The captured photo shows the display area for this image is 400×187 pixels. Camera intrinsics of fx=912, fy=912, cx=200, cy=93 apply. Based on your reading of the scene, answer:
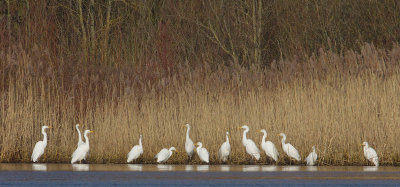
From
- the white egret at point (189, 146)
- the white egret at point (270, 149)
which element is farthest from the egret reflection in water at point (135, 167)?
the white egret at point (270, 149)

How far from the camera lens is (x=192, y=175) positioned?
445 inches

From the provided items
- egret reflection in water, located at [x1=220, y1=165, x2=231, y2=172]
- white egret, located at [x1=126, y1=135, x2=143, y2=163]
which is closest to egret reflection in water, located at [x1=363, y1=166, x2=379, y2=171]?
egret reflection in water, located at [x1=220, y1=165, x2=231, y2=172]

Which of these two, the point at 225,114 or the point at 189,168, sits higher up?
the point at 225,114

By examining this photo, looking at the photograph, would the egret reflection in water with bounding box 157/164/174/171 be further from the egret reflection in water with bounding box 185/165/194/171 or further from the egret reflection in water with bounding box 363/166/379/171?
the egret reflection in water with bounding box 363/166/379/171

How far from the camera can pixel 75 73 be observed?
1647cm

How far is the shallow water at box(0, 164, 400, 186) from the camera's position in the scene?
10.2 metres

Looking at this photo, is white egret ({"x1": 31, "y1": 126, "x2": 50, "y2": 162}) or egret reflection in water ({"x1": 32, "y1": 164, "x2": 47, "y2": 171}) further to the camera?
white egret ({"x1": 31, "y1": 126, "x2": 50, "y2": 162})

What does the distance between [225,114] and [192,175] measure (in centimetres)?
349

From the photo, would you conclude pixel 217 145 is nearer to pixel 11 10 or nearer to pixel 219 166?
pixel 219 166

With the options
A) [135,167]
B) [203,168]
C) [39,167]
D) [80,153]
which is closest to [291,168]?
[203,168]

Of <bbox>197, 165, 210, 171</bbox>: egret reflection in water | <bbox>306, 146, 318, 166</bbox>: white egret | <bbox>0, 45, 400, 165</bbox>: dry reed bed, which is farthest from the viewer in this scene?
<bbox>0, 45, 400, 165</bbox>: dry reed bed

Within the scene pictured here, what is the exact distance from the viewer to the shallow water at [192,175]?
10.2 meters

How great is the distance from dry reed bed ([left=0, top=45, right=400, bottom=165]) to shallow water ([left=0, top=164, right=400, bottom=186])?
900mm

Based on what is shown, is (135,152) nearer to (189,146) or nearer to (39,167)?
(189,146)
